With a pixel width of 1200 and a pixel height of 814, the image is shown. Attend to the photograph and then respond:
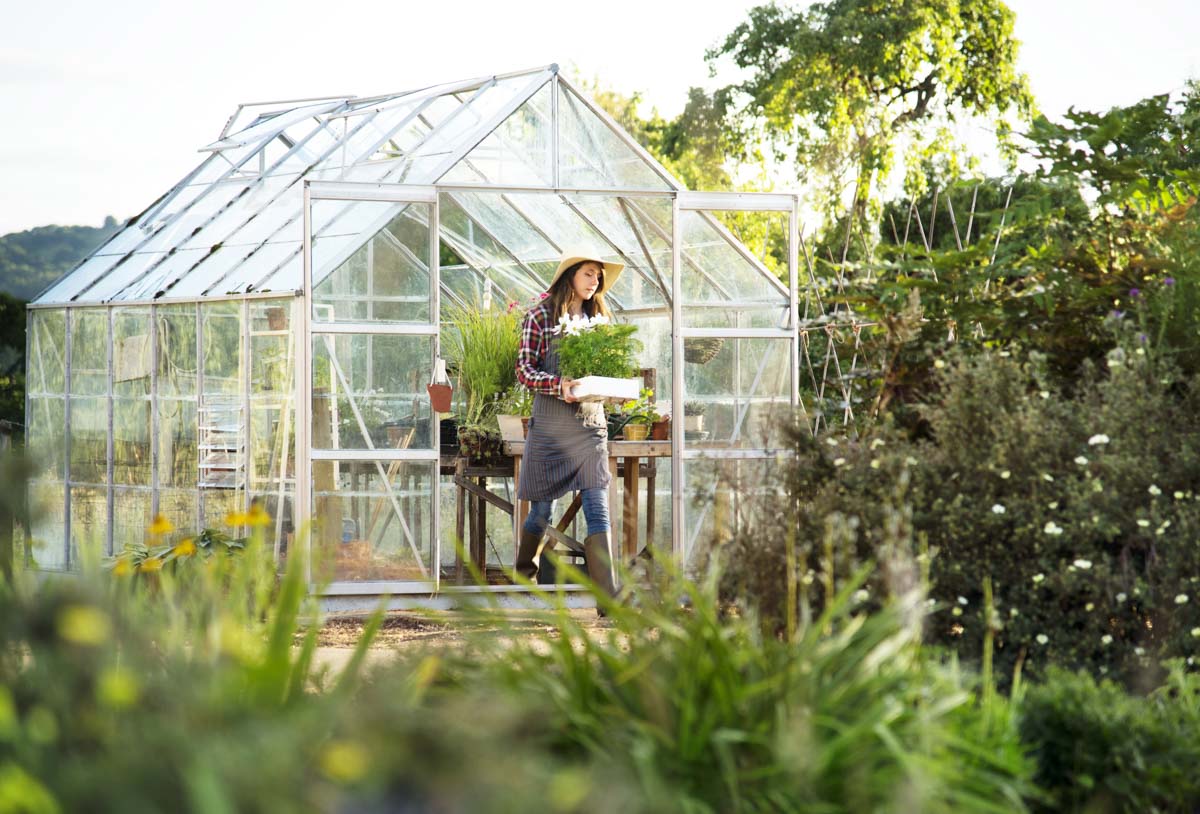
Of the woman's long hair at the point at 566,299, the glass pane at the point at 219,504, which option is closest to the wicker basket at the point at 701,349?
the woman's long hair at the point at 566,299

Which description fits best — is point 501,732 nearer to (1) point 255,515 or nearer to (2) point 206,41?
(1) point 255,515

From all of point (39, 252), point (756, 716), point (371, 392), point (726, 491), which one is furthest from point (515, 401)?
point (39, 252)

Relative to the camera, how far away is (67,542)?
10617 millimetres

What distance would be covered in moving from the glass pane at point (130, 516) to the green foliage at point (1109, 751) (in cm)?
789

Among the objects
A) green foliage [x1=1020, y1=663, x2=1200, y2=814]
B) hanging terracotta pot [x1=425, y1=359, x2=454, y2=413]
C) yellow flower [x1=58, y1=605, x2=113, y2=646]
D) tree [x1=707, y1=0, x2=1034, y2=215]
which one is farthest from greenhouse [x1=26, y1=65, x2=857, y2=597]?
tree [x1=707, y1=0, x2=1034, y2=215]

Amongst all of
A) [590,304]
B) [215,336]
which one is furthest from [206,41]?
[590,304]

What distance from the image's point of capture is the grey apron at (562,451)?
6.72 metres

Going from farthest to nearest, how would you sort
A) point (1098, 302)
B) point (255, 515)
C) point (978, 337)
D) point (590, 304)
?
point (590, 304), point (978, 337), point (1098, 302), point (255, 515)

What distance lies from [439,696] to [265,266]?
20.6 feet

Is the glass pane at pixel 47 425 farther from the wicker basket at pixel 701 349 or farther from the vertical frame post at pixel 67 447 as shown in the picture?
the wicker basket at pixel 701 349

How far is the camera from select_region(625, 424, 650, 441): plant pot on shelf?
797 cm

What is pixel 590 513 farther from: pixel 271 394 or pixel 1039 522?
pixel 1039 522

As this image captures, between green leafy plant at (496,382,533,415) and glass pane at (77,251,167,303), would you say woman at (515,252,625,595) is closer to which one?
green leafy plant at (496,382,533,415)

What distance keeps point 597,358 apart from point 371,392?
1621 mm
